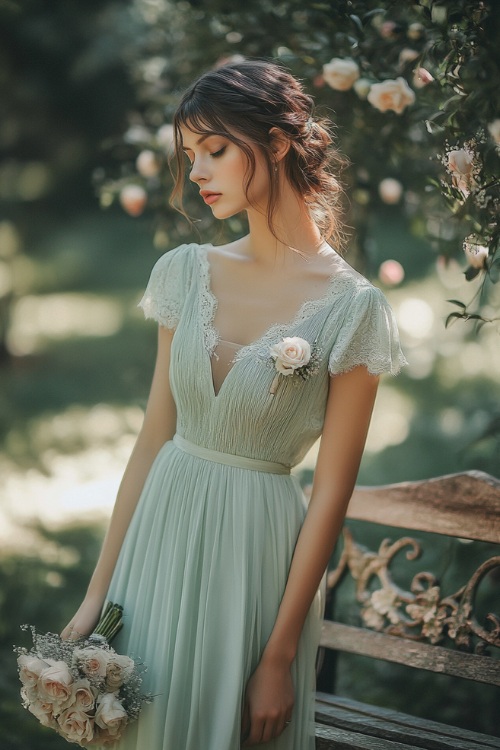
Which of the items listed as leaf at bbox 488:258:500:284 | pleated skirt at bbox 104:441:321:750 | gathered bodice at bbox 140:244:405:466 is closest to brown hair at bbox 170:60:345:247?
gathered bodice at bbox 140:244:405:466

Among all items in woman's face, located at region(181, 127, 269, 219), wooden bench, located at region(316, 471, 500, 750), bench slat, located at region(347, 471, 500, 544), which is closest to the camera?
woman's face, located at region(181, 127, 269, 219)

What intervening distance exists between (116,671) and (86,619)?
1.12 ft

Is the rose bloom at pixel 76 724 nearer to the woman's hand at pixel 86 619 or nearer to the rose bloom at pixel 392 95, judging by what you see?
the woman's hand at pixel 86 619

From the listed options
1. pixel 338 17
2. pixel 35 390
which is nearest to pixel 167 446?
pixel 338 17

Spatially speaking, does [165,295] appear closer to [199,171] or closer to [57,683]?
[199,171]

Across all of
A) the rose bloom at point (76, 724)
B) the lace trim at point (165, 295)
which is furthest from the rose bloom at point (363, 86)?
the rose bloom at point (76, 724)

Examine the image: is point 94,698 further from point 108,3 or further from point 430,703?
point 108,3

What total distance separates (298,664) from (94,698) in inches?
21.5

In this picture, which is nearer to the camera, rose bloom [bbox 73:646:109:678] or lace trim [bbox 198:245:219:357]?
rose bloom [bbox 73:646:109:678]

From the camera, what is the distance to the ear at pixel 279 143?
229 centimetres

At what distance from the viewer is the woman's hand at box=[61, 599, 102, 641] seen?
237 centimetres

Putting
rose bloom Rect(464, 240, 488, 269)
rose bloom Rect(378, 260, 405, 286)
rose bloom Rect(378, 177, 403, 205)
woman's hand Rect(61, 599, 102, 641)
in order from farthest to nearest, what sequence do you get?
rose bloom Rect(378, 177, 403, 205) < rose bloom Rect(378, 260, 405, 286) < rose bloom Rect(464, 240, 488, 269) < woman's hand Rect(61, 599, 102, 641)

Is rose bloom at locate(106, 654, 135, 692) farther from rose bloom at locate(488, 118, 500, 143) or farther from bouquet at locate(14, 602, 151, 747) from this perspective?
rose bloom at locate(488, 118, 500, 143)

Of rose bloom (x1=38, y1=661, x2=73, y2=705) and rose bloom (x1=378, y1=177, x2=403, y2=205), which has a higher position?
rose bloom (x1=378, y1=177, x2=403, y2=205)
